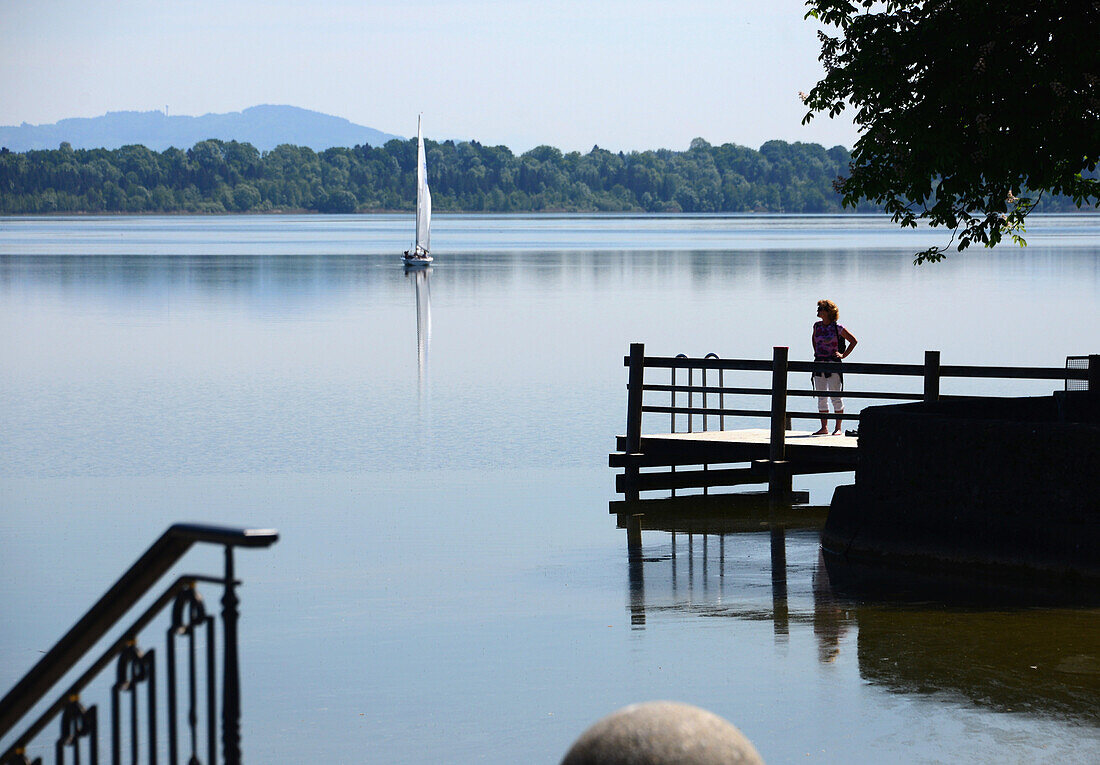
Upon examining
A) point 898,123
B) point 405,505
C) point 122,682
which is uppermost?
point 898,123

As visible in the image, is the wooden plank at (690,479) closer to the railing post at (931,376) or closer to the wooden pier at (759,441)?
the wooden pier at (759,441)

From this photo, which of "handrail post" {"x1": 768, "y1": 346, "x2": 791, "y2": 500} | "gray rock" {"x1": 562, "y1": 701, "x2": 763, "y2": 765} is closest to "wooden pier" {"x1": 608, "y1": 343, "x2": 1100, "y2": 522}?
"handrail post" {"x1": 768, "y1": 346, "x2": 791, "y2": 500}

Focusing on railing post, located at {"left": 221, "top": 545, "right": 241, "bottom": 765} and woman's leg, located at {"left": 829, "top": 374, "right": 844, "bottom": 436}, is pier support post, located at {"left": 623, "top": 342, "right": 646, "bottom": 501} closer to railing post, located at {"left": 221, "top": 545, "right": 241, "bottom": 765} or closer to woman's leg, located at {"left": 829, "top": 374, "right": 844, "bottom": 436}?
woman's leg, located at {"left": 829, "top": 374, "right": 844, "bottom": 436}

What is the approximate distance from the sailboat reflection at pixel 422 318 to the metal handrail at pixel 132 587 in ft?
109

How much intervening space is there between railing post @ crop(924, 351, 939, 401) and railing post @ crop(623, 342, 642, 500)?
11.3 ft

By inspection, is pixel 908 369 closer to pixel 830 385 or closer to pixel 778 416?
pixel 778 416

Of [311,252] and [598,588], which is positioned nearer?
[598,588]

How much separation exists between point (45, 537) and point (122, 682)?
561 inches

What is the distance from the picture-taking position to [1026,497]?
1405 cm

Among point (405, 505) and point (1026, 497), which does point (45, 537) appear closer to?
point (405, 505)

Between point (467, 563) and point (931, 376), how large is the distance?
5.87 meters

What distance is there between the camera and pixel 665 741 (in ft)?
17.3

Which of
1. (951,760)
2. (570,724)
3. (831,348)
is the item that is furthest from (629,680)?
(831,348)

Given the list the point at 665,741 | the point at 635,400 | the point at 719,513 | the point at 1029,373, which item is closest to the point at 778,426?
the point at 719,513
